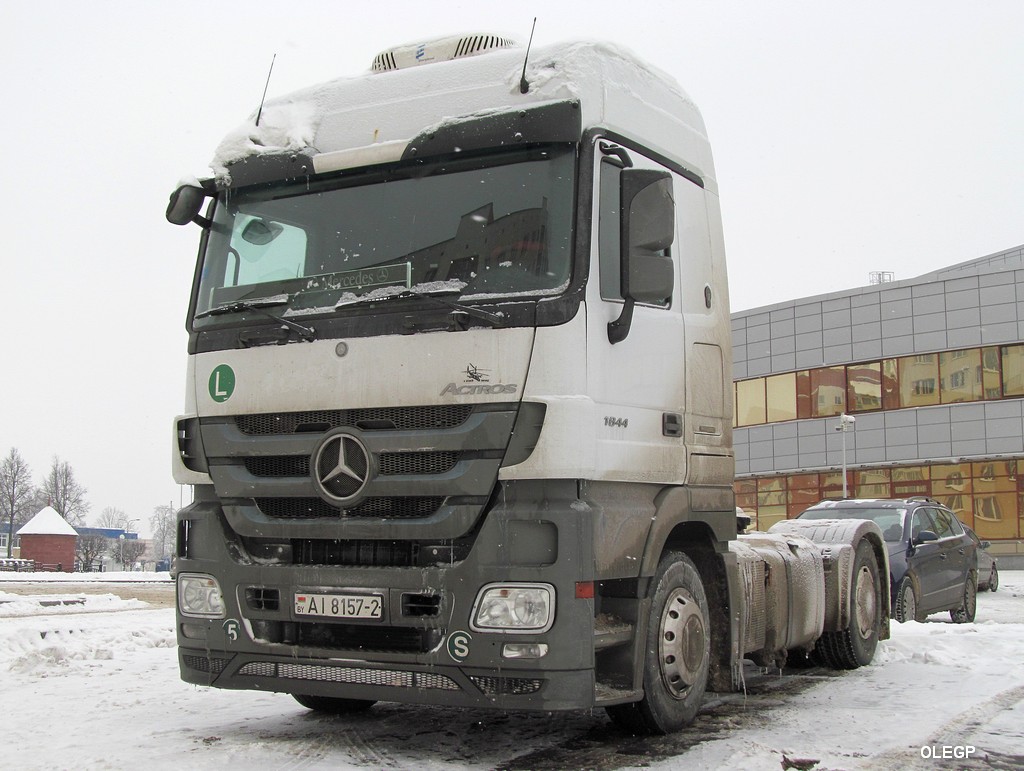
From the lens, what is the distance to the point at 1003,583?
2720 cm

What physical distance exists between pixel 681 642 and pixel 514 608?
126cm

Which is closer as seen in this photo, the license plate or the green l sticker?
the license plate

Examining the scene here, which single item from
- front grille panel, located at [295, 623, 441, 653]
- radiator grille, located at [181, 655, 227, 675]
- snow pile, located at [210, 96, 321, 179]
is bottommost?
radiator grille, located at [181, 655, 227, 675]

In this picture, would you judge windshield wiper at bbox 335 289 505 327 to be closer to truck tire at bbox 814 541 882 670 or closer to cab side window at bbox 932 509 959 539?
truck tire at bbox 814 541 882 670

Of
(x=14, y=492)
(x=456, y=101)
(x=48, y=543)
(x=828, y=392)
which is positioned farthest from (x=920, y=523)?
(x=14, y=492)

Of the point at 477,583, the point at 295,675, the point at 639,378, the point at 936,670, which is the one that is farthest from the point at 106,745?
the point at 936,670

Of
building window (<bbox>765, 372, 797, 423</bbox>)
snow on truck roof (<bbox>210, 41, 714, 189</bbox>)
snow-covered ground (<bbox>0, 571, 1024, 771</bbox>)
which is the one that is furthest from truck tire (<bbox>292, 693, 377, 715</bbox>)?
building window (<bbox>765, 372, 797, 423</bbox>)

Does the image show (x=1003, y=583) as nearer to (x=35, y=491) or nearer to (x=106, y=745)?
(x=106, y=745)

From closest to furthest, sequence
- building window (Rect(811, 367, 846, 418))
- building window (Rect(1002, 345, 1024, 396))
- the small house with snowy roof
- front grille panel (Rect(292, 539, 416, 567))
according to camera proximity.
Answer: front grille panel (Rect(292, 539, 416, 567)) < building window (Rect(1002, 345, 1024, 396)) < building window (Rect(811, 367, 846, 418)) < the small house with snowy roof

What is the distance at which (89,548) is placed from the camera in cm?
8875

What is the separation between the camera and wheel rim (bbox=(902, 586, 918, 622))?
1243cm

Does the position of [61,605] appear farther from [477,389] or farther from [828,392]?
[828,392]

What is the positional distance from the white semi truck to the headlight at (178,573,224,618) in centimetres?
1

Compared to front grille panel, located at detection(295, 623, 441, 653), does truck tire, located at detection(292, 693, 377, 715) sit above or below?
below
